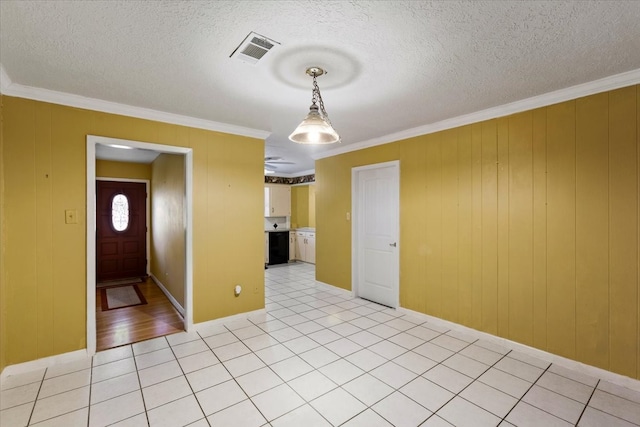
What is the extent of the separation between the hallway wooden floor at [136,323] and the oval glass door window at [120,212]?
74.4 inches

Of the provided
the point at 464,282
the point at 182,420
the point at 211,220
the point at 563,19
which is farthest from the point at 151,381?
the point at 563,19

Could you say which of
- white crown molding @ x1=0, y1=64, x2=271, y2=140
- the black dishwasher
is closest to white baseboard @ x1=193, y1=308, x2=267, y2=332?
white crown molding @ x1=0, y1=64, x2=271, y2=140

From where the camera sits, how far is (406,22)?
5.84 ft

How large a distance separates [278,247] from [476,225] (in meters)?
5.67

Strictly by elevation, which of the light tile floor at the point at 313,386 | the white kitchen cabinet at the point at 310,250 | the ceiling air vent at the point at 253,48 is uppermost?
the ceiling air vent at the point at 253,48

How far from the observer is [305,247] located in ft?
27.4

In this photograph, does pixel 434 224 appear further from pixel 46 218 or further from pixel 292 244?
pixel 292 244

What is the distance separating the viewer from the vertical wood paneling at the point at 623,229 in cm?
242

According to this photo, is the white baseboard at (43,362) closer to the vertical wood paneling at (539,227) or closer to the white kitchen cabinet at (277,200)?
the vertical wood paneling at (539,227)

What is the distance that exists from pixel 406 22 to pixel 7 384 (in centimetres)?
421

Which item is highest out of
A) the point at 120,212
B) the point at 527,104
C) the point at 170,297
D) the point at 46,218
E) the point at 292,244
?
the point at 527,104

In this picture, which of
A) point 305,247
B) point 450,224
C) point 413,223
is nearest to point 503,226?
point 450,224

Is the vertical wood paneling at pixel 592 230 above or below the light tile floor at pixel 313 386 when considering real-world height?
above

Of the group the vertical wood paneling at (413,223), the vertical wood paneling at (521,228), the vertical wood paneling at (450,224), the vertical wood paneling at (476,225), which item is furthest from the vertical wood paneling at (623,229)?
the vertical wood paneling at (413,223)
